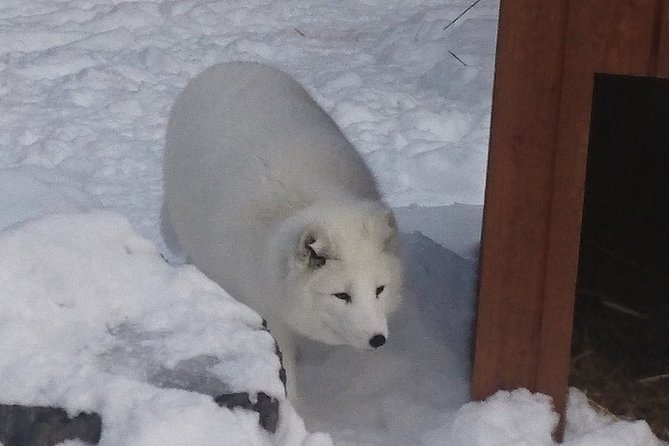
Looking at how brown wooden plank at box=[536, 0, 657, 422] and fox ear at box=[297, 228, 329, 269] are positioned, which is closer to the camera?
brown wooden plank at box=[536, 0, 657, 422]

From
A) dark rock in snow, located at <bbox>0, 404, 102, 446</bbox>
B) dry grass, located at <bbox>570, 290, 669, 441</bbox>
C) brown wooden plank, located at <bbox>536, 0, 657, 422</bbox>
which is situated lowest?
dry grass, located at <bbox>570, 290, 669, 441</bbox>

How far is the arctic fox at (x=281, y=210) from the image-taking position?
2943 millimetres

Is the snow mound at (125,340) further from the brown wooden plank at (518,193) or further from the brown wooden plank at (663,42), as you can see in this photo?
the brown wooden plank at (663,42)

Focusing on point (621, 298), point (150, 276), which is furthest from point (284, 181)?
point (621, 298)

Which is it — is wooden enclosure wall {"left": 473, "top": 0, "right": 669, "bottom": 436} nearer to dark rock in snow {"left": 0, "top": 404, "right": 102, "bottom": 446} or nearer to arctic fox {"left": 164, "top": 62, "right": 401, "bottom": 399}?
arctic fox {"left": 164, "top": 62, "right": 401, "bottom": 399}

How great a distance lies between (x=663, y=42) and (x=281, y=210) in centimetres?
136

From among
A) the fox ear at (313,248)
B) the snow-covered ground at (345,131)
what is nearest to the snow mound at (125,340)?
the snow-covered ground at (345,131)

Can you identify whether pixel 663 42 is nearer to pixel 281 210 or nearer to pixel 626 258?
pixel 281 210

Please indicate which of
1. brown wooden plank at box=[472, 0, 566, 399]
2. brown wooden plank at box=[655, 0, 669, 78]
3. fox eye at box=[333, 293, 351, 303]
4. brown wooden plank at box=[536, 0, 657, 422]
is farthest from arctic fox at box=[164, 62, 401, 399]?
brown wooden plank at box=[655, 0, 669, 78]

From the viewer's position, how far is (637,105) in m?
5.11

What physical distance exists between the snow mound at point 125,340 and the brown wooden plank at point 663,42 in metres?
1.32

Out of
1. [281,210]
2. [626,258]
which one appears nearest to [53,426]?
[281,210]

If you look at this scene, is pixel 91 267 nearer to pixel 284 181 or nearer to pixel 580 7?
pixel 284 181

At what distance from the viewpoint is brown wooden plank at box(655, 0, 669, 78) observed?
2.52 meters
